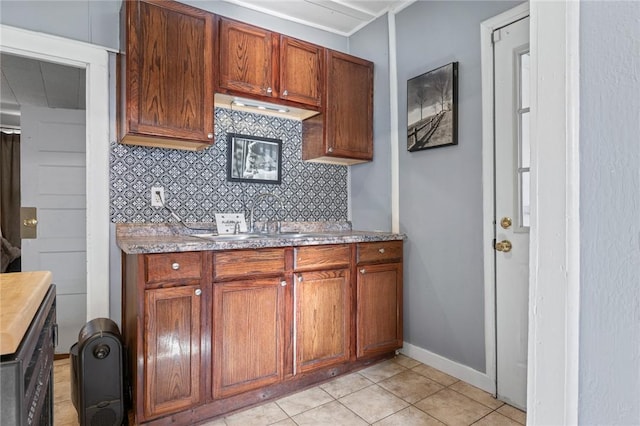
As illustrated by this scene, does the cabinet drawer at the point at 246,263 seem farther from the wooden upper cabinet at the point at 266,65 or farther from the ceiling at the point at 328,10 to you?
the ceiling at the point at 328,10

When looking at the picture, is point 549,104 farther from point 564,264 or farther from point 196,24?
point 196,24

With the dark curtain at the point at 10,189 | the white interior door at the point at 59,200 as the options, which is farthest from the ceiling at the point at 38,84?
the dark curtain at the point at 10,189

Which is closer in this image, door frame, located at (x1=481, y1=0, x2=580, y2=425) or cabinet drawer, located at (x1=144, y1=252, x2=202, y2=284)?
door frame, located at (x1=481, y1=0, x2=580, y2=425)

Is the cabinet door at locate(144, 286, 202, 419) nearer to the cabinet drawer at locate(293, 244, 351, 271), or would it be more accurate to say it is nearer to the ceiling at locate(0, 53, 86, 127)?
the cabinet drawer at locate(293, 244, 351, 271)

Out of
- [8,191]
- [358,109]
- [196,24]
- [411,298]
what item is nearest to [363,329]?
[411,298]

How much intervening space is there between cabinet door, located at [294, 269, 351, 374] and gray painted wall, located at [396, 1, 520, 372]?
0.61 m

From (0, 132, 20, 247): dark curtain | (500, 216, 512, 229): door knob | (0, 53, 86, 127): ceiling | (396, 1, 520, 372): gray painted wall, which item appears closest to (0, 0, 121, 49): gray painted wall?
(0, 53, 86, 127): ceiling

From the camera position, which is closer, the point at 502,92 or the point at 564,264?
the point at 564,264

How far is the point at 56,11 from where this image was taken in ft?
7.12

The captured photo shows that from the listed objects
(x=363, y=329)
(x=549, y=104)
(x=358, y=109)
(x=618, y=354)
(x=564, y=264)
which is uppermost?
(x=358, y=109)

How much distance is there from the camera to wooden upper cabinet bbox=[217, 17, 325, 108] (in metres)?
2.35

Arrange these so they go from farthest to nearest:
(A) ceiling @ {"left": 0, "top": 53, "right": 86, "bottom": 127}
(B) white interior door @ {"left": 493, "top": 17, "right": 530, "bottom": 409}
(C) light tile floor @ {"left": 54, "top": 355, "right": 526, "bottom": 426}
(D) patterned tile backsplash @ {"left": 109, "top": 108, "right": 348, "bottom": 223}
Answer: (A) ceiling @ {"left": 0, "top": 53, "right": 86, "bottom": 127}
(D) patterned tile backsplash @ {"left": 109, "top": 108, "right": 348, "bottom": 223}
(B) white interior door @ {"left": 493, "top": 17, "right": 530, "bottom": 409}
(C) light tile floor @ {"left": 54, "top": 355, "right": 526, "bottom": 426}

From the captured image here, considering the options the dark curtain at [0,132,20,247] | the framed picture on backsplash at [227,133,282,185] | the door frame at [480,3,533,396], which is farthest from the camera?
the dark curtain at [0,132,20,247]

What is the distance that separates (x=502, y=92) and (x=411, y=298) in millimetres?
1520
